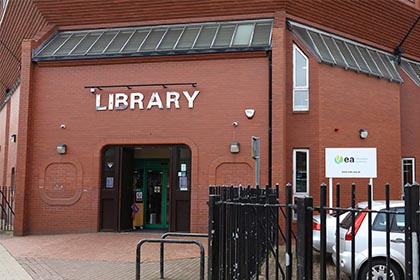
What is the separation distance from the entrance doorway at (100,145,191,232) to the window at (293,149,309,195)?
3.20 m

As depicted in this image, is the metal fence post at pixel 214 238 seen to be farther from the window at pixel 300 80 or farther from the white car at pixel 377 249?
the window at pixel 300 80

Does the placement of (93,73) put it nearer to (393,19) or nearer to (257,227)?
(393,19)

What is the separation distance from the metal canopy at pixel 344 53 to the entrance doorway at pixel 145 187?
195 inches

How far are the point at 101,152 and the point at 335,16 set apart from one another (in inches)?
341

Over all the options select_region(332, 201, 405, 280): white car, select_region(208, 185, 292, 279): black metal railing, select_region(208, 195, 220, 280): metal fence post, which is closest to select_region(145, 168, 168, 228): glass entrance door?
select_region(332, 201, 405, 280): white car

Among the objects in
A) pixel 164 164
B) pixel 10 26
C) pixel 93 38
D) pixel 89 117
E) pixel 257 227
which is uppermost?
pixel 10 26

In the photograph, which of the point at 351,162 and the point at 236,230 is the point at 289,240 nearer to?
the point at 236,230

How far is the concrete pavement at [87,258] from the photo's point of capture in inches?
366

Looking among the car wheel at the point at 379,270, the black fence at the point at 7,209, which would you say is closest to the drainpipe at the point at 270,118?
the car wheel at the point at 379,270

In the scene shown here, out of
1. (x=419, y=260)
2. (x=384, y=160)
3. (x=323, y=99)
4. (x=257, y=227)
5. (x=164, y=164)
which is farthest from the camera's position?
(x=164, y=164)

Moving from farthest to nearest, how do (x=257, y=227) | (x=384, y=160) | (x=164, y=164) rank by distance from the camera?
(x=164, y=164) < (x=384, y=160) < (x=257, y=227)

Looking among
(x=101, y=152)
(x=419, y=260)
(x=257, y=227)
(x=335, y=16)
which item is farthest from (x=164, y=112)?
(x=419, y=260)

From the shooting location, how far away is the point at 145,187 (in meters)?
17.2

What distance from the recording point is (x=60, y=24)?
672 inches
